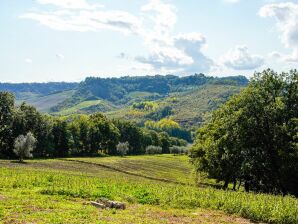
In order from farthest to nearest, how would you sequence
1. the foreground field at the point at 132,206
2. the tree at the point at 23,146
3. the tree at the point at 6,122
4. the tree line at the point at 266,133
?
the tree at the point at 6,122, the tree at the point at 23,146, the tree line at the point at 266,133, the foreground field at the point at 132,206

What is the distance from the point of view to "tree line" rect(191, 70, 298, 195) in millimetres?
48375

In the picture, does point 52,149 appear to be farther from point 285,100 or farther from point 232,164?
point 285,100

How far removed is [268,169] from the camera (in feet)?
167

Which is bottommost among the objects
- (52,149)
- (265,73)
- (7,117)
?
(52,149)

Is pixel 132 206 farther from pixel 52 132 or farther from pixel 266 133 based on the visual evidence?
pixel 52 132

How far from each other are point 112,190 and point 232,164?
101 ft

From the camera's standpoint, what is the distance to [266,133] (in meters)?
51.2

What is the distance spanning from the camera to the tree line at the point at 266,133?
48375 mm

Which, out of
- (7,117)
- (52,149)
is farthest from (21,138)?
(52,149)

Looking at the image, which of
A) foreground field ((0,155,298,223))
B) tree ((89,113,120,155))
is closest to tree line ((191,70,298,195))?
foreground field ((0,155,298,223))

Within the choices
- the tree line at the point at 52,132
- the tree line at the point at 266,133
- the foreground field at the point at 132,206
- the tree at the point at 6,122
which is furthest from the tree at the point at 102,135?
the foreground field at the point at 132,206

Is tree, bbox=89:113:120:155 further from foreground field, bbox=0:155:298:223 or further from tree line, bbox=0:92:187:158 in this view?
foreground field, bbox=0:155:298:223

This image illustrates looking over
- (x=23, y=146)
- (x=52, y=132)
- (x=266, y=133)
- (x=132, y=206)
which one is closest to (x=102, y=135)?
(x=52, y=132)

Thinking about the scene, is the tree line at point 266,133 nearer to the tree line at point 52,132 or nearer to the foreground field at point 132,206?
the foreground field at point 132,206
